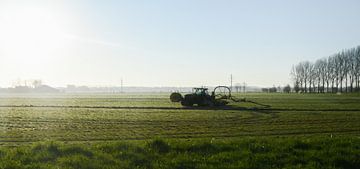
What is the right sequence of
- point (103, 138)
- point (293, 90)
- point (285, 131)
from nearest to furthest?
point (103, 138) → point (285, 131) → point (293, 90)

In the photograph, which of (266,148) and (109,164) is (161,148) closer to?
(109,164)

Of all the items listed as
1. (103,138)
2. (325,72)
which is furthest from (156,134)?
(325,72)

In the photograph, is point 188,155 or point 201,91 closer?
point 188,155

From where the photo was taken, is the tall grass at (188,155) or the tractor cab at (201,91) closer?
the tall grass at (188,155)

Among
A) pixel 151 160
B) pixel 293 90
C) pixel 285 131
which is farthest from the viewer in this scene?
pixel 293 90

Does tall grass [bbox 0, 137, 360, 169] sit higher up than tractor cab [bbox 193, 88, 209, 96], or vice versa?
tractor cab [bbox 193, 88, 209, 96]

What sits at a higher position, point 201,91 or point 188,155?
point 201,91

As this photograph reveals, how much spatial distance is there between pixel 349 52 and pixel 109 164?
382ft

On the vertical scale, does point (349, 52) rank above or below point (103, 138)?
above

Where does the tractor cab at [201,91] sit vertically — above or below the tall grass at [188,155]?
above

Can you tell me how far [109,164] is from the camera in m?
9.05

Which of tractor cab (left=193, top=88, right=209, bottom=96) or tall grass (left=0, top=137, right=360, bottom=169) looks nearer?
tall grass (left=0, top=137, right=360, bottom=169)

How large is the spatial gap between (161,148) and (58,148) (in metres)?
2.34

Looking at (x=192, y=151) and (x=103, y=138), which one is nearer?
(x=192, y=151)
